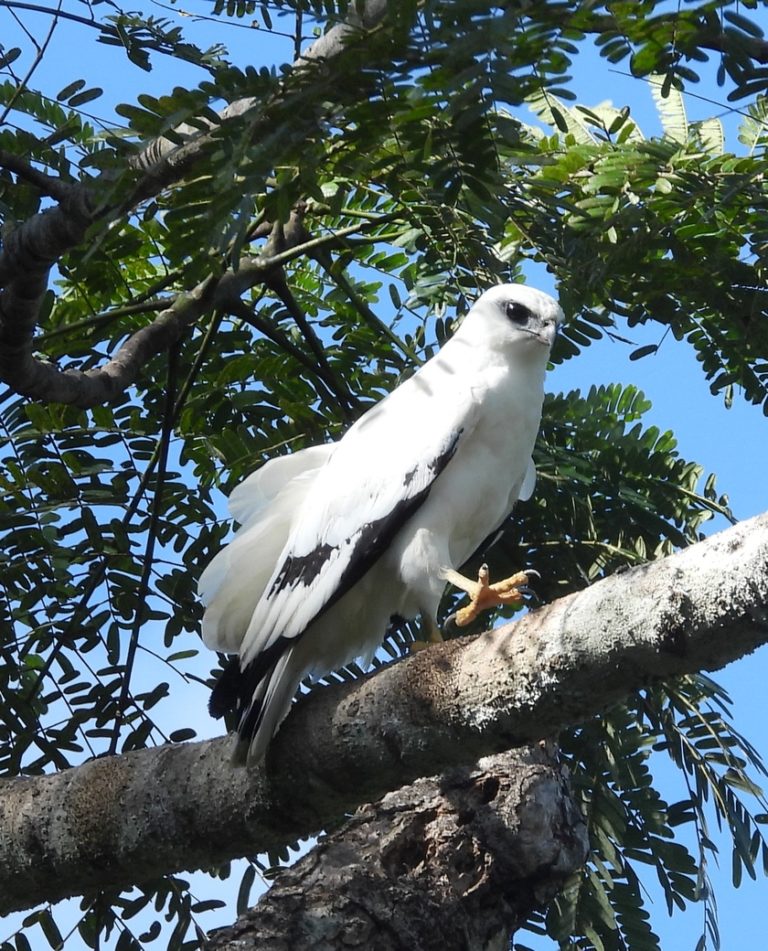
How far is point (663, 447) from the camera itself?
16.4 ft

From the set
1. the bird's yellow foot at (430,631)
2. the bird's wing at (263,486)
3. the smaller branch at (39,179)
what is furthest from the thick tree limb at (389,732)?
the smaller branch at (39,179)

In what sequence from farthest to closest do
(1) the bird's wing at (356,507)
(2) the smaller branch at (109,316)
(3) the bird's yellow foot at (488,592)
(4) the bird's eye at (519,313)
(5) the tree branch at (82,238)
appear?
1. (2) the smaller branch at (109,316)
2. (4) the bird's eye at (519,313)
3. (1) the bird's wing at (356,507)
4. (3) the bird's yellow foot at (488,592)
5. (5) the tree branch at (82,238)

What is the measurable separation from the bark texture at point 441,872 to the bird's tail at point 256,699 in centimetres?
46

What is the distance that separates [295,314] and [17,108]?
4.26 feet

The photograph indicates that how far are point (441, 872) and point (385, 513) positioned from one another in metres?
1.13

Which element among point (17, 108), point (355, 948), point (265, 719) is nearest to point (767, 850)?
point (355, 948)

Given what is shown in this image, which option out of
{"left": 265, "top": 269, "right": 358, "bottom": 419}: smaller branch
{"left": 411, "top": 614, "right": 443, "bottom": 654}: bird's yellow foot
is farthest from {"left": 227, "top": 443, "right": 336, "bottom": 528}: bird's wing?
{"left": 411, "top": 614, "right": 443, "bottom": 654}: bird's yellow foot

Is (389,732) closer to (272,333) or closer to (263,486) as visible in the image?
(263,486)

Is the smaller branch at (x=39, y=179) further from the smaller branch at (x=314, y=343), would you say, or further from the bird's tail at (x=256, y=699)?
the bird's tail at (x=256, y=699)

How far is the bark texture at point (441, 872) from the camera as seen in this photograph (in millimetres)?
3904

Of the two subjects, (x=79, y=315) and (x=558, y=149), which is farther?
(x=79, y=315)

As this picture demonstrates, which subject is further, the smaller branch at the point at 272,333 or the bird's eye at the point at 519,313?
the smaller branch at the point at 272,333

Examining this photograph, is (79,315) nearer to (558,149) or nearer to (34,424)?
(34,424)

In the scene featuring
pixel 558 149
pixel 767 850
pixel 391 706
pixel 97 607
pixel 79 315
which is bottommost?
pixel 767 850
